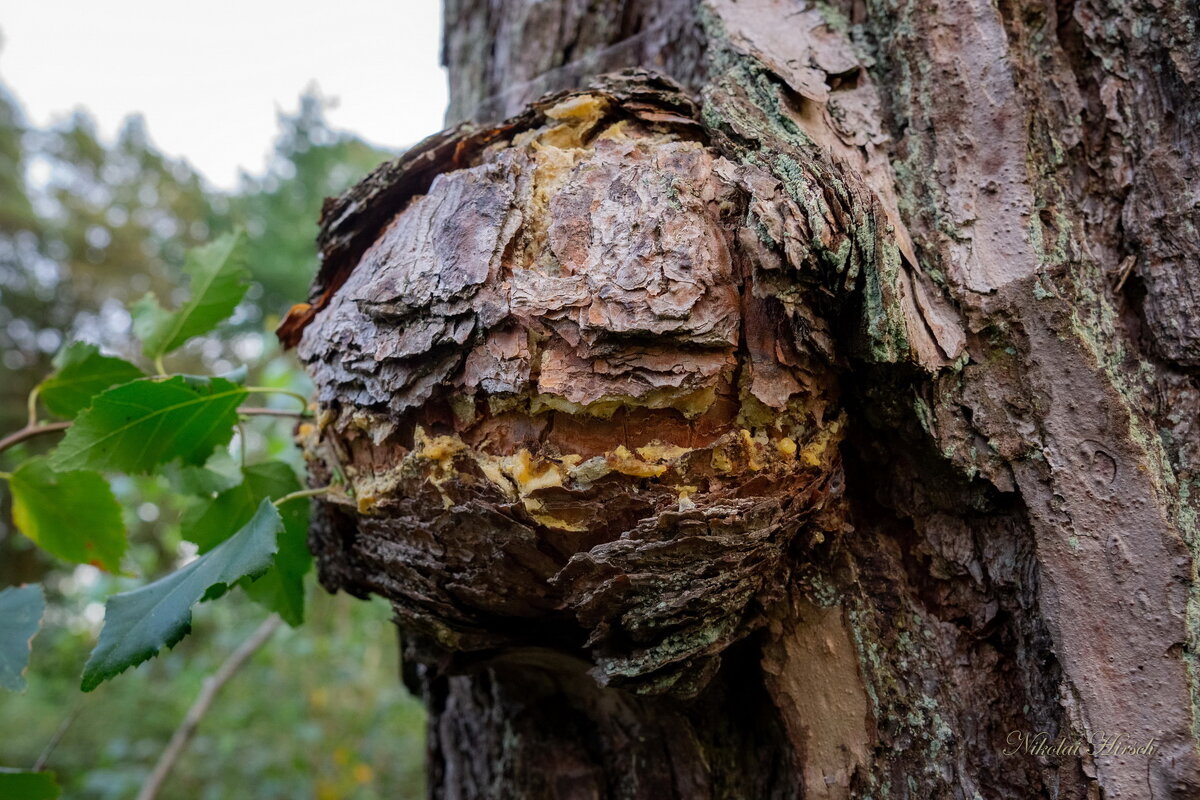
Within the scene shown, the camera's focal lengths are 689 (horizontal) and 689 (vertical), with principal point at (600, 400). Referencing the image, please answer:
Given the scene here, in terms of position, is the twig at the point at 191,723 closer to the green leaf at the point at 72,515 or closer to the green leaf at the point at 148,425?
the green leaf at the point at 72,515

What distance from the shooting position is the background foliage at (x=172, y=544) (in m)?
3.78

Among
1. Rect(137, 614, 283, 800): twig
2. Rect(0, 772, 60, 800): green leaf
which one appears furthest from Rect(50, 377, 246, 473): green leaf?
Rect(137, 614, 283, 800): twig

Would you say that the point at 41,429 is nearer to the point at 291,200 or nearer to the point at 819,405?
the point at 819,405

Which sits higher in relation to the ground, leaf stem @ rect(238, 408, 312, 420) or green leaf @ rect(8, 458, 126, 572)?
leaf stem @ rect(238, 408, 312, 420)

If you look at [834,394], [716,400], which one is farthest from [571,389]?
[834,394]

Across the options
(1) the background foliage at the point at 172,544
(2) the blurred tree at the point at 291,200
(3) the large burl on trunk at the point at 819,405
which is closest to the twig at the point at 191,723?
(1) the background foliage at the point at 172,544

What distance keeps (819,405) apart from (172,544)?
4327 millimetres

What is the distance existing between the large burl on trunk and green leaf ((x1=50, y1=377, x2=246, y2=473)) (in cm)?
15

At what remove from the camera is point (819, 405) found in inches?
30.1

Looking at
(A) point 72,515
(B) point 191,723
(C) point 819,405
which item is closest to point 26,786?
(A) point 72,515

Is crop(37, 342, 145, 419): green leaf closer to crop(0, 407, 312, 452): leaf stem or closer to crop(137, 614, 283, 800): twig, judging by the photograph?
crop(0, 407, 312, 452): leaf stem

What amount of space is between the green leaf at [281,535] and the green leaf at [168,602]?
0.59ft

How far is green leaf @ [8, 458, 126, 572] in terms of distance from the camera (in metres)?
1.10

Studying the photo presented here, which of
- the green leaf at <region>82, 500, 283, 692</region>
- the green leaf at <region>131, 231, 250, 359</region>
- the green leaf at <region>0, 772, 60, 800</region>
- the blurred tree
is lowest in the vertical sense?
the green leaf at <region>0, 772, 60, 800</region>
